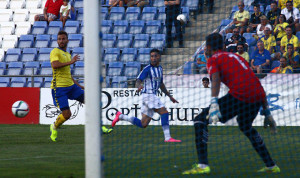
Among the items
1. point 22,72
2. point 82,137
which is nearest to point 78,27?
point 22,72

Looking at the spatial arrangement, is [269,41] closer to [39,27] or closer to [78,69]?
[78,69]

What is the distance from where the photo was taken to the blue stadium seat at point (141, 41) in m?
17.0

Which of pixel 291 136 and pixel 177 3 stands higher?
pixel 177 3

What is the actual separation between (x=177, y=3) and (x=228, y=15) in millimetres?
1928

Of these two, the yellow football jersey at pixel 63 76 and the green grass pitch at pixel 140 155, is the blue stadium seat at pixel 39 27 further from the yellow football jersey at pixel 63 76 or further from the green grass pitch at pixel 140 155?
the yellow football jersey at pixel 63 76

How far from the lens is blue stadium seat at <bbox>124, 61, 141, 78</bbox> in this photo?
1711 centimetres

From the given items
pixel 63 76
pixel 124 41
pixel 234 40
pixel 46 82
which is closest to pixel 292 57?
pixel 234 40

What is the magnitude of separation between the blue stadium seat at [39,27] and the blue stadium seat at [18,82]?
3.27m

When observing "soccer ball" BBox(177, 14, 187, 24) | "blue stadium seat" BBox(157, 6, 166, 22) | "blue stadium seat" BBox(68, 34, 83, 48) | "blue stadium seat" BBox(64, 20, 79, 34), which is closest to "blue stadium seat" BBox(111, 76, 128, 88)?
"blue stadium seat" BBox(157, 6, 166, 22)

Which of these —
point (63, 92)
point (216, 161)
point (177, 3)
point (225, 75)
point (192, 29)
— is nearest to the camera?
point (225, 75)

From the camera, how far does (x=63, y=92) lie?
11.9 metres

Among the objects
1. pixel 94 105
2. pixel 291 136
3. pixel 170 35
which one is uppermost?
pixel 170 35

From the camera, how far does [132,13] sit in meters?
20.3

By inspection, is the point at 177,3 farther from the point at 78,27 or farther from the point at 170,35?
the point at 78,27
